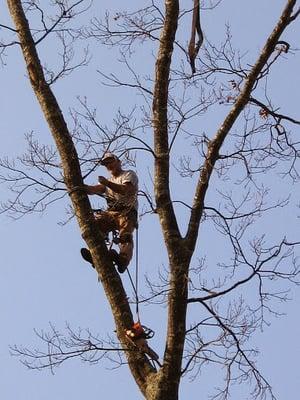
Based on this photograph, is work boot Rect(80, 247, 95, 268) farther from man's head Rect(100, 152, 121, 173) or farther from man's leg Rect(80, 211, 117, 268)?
man's head Rect(100, 152, 121, 173)

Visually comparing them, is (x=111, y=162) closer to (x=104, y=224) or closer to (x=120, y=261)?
(x=104, y=224)

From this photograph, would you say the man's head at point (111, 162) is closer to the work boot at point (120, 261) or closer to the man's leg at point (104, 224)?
the man's leg at point (104, 224)

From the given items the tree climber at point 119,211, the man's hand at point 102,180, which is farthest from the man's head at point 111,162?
the man's hand at point 102,180

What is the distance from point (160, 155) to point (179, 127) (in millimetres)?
324

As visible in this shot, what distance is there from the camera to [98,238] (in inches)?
301

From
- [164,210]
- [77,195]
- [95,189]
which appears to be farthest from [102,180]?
[164,210]

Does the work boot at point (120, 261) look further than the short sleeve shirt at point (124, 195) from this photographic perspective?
No

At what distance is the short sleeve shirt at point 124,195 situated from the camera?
8086mm

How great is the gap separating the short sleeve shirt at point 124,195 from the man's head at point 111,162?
0.28ft

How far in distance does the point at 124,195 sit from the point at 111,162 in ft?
1.06

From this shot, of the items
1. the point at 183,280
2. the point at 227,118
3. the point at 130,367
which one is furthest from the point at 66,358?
the point at 227,118

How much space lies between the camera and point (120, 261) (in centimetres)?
798

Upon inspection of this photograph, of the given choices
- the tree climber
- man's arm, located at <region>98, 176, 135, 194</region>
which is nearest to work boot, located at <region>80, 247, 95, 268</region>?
the tree climber

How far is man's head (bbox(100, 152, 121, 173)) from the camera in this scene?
8.12m
